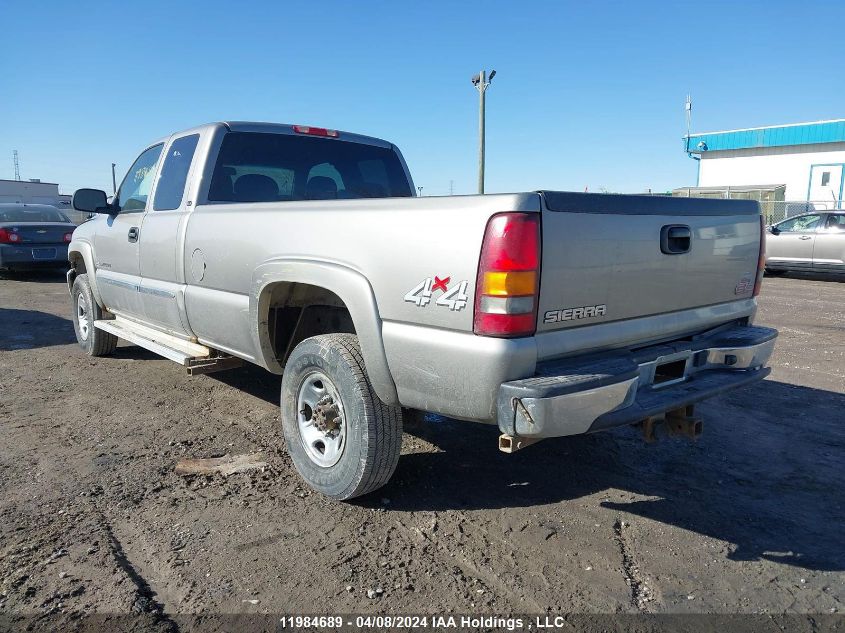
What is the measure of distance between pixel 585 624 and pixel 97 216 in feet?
19.0

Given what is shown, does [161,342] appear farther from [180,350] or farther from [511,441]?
[511,441]

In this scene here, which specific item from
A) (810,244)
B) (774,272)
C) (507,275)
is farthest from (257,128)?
(774,272)

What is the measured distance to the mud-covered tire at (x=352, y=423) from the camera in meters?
2.97

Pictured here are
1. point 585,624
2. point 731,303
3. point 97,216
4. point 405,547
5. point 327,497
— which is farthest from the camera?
point 97,216

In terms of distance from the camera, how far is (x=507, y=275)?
240cm

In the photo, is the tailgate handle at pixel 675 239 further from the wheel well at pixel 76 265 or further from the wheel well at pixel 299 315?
the wheel well at pixel 76 265

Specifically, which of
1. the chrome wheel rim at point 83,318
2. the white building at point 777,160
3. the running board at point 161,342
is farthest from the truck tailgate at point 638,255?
the white building at point 777,160

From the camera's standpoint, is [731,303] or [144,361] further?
[144,361]

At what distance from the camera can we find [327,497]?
330 cm

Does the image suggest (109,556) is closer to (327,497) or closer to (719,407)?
(327,497)

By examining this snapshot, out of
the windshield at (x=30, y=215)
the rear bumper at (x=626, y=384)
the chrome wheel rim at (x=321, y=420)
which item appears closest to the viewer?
the rear bumper at (x=626, y=384)

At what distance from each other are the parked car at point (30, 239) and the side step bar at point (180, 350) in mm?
8829

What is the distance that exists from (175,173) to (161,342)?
1.30 metres

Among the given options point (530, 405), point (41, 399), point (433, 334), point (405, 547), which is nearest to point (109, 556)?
point (405, 547)
